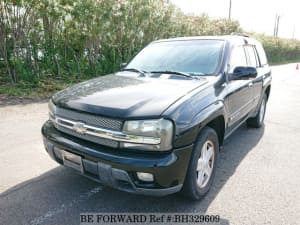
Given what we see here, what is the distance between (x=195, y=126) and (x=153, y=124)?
17.4 inches

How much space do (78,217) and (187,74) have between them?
1.95 m

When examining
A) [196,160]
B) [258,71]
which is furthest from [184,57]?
[258,71]

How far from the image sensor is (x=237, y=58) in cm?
369

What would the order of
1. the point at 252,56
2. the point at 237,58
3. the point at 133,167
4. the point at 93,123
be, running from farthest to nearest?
the point at 252,56 < the point at 237,58 < the point at 93,123 < the point at 133,167

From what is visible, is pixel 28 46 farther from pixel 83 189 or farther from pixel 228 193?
pixel 228 193

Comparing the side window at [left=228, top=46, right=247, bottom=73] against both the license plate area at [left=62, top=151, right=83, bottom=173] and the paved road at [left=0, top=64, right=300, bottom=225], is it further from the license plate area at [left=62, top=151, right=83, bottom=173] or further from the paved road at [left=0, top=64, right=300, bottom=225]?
the license plate area at [left=62, top=151, right=83, bottom=173]

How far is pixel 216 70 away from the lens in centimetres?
314

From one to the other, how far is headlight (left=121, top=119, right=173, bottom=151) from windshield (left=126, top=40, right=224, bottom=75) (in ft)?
4.16

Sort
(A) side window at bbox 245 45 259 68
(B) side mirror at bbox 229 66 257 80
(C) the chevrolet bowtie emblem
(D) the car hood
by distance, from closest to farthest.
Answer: (D) the car hood
(C) the chevrolet bowtie emblem
(B) side mirror at bbox 229 66 257 80
(A) side window at bbox 245 45 259 68

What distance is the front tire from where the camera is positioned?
2449 millimetres

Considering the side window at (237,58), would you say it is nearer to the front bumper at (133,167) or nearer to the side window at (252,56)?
the side window at (252,56)

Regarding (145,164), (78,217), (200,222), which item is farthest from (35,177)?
(200,222)

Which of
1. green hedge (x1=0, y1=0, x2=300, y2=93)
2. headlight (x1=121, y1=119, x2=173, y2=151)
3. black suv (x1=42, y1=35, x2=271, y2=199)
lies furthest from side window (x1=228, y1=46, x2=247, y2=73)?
green hedge (x1=0, y1=0, x2=300, y2=93)

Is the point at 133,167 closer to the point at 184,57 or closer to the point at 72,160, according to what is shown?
the point at 72,160
